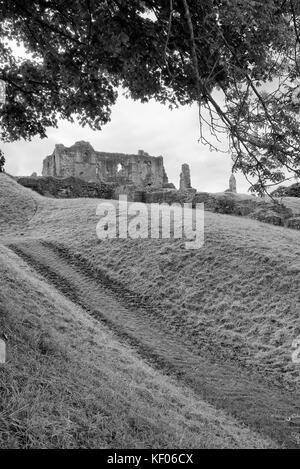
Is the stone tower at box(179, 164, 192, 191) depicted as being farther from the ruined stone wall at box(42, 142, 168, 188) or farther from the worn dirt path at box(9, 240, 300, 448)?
the worn dirt path at box(9, 240, 300, 448)

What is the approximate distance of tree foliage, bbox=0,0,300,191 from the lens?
4867mm

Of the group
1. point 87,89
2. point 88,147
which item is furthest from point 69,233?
point 88,147

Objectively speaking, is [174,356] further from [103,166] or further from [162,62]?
[103,166]

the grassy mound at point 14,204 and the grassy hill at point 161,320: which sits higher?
the grassy mound at point 14,204

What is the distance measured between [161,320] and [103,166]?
139 feet

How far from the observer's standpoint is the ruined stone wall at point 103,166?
162ft

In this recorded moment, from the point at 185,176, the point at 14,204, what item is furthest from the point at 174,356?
the point at 185,176

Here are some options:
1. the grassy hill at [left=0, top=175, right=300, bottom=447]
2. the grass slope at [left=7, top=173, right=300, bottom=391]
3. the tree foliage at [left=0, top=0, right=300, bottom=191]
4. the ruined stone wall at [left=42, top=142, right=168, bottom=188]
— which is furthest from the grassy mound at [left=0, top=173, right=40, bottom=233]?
the ruined stone wall at [left=42, top=142, right=168, bottom=188]

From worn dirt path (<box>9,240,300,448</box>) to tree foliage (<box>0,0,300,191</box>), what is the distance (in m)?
4.88

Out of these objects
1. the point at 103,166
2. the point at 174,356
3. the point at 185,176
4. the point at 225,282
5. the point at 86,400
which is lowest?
the point at 174,356

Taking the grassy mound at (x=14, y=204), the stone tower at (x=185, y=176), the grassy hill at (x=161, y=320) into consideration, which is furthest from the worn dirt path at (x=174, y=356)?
the stone tower at (x=185, y=176)

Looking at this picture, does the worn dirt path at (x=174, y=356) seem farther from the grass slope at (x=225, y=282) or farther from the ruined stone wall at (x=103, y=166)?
the ruined stone wall at (x=103, y=166)

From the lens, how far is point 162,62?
650 cm

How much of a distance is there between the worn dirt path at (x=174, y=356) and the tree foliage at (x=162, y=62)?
4.88 meters
